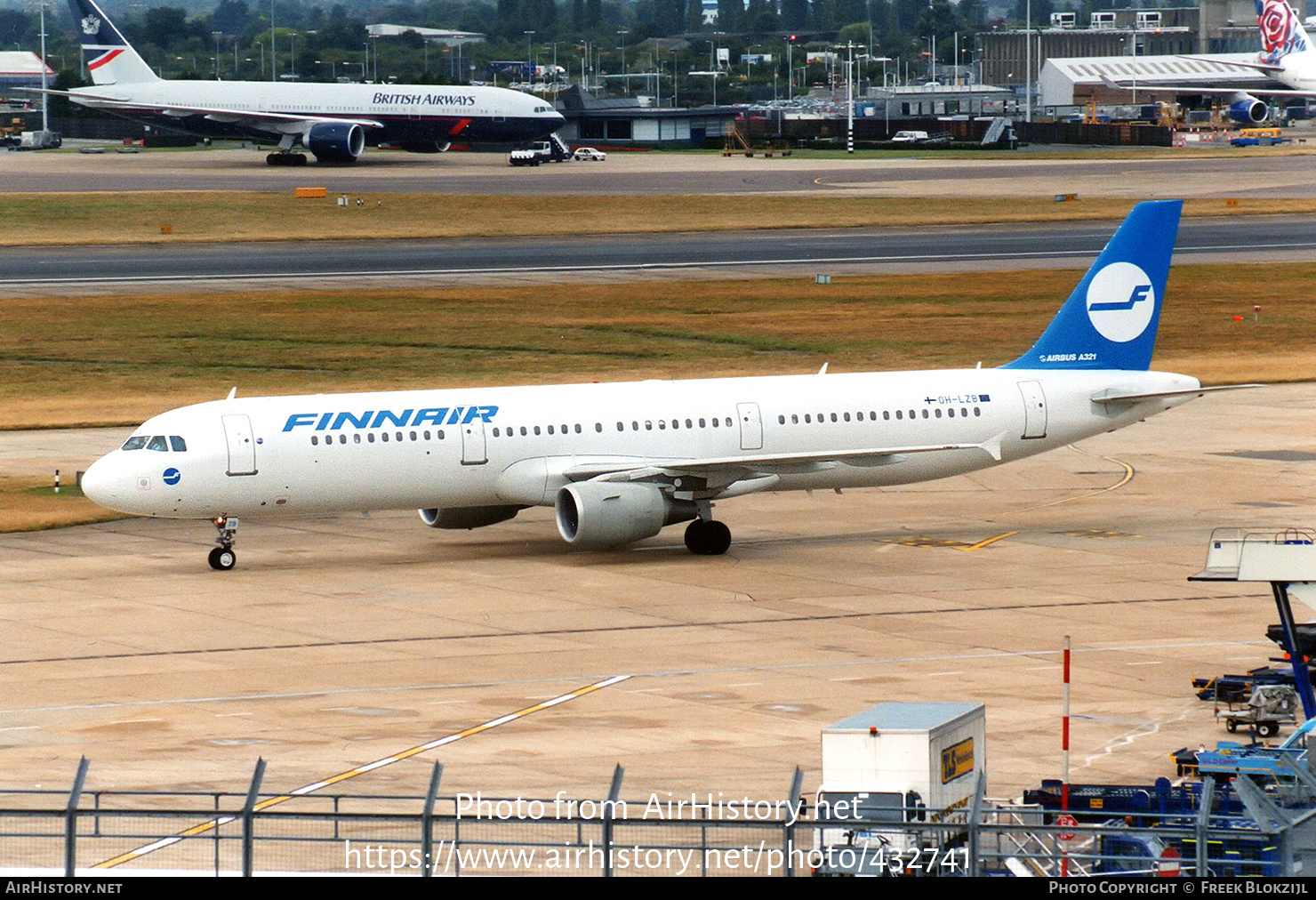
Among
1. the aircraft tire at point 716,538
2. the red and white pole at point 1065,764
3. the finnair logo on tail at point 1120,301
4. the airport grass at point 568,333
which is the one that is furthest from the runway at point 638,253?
the red and white pole at point 1065,764

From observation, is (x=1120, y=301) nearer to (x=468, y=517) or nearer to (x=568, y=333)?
(x=468, y=517)

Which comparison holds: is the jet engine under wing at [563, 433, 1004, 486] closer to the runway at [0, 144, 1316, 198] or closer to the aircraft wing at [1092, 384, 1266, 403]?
the aircraft wing at [1092, 384, 1266, 403]

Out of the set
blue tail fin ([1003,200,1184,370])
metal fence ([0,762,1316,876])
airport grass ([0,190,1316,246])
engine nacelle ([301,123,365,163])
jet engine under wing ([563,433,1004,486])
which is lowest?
metal fence ([0,762,1316,876])

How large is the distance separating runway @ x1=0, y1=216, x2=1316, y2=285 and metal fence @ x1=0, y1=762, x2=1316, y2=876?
8304 centimetres

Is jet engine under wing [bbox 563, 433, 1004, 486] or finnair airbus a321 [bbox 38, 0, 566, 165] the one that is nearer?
jet engine under wing [bbox 563, 433, 1004, 486]

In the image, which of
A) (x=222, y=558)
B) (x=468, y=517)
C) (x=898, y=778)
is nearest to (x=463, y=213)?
(x=468, y=517)

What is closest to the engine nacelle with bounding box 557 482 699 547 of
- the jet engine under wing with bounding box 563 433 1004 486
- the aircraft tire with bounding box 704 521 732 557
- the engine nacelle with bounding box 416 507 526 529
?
the jet engine under wing with bounding box 563 433 1004 486

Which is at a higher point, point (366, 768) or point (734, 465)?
point (734, 465)

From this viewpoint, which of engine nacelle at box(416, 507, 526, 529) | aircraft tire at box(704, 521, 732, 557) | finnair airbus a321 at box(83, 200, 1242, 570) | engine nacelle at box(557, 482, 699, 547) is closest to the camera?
finnair airbus a321 at box(83, 200, 1242, 570)

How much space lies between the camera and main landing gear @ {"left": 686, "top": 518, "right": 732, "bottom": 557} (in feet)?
160

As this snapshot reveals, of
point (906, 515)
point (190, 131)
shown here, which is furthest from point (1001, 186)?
point (906, 515)

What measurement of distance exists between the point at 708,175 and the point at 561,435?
129 meters

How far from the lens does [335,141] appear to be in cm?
17325
